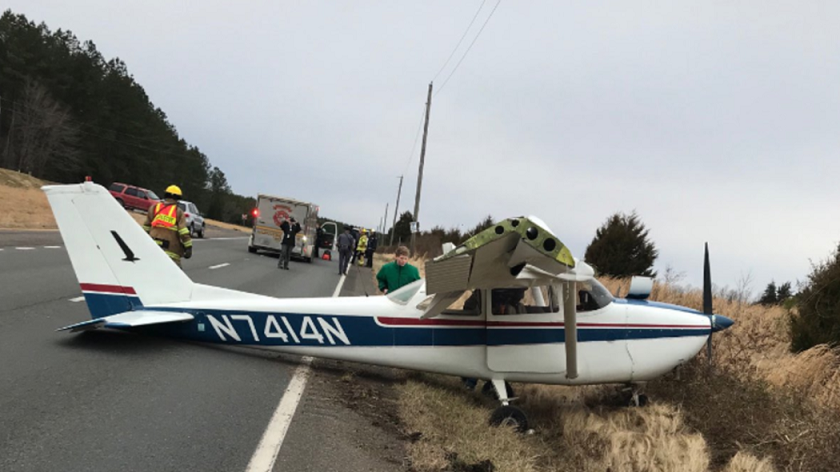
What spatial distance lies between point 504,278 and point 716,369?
428cm

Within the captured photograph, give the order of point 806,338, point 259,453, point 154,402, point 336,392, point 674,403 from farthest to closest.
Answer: point 806,338
point 674,403
point 336,392
point 154,402
point 259,453

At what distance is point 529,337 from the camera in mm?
6090

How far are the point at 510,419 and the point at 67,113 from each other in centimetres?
6890

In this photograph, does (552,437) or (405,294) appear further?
(405,294)

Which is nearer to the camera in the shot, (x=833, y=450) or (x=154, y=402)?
(x=154, y=402)

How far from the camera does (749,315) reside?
11.3 meters

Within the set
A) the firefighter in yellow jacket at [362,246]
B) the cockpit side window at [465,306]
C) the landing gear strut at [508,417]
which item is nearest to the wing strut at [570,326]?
the landing gear strut at [508,417]

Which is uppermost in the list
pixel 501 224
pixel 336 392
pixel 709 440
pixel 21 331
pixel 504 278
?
pixel 501 224

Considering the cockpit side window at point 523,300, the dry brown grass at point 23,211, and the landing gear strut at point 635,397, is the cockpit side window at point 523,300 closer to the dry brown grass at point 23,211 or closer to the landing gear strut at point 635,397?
the landing gear strut at point 635,397

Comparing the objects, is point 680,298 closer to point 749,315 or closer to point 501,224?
point 749,315

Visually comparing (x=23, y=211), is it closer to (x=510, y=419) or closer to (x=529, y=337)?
(x=529, y=337)

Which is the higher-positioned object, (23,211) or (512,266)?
(23,211)

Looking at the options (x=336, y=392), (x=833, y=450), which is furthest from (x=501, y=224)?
(x=833, y=450)

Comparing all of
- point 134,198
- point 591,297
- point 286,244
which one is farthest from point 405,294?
point 134,198
